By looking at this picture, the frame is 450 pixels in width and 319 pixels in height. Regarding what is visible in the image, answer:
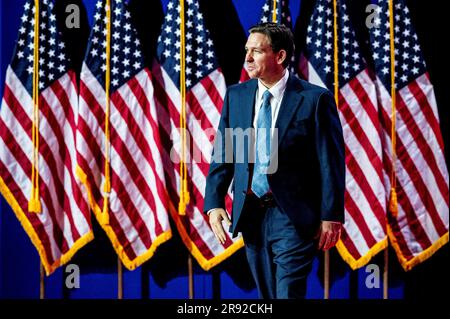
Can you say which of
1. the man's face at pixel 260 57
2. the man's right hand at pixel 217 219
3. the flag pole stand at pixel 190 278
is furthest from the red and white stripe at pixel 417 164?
the man's right hand at pixel 217 219

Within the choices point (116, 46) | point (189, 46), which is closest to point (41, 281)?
point (116, 46)

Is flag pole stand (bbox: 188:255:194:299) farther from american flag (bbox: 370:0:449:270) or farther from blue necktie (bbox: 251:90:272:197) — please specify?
blue necktie (bbox: 251:90:272:197)

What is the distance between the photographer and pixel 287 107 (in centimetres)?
291

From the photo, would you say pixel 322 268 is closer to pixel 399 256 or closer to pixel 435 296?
pixel 399 256

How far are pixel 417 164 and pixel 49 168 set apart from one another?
95.0 inches

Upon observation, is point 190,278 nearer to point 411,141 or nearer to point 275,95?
point 411,141

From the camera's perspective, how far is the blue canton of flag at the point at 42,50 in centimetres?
430

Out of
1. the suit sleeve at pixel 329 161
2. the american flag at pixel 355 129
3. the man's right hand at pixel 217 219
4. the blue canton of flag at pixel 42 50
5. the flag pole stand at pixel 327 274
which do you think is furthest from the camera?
the flag pole stand at pixel 327 274

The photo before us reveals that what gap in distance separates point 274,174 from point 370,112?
5.86 ft

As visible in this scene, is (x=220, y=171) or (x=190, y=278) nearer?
(x=220, y=171)

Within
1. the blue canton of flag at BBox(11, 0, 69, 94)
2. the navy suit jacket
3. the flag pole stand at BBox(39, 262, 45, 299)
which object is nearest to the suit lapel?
the navy suit jacket

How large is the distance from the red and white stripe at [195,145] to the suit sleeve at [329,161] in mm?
1587

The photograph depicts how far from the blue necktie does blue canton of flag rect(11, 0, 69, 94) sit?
191cm

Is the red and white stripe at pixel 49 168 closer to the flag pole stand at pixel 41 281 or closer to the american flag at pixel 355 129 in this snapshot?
the flag pole stand at pixel 41 281
